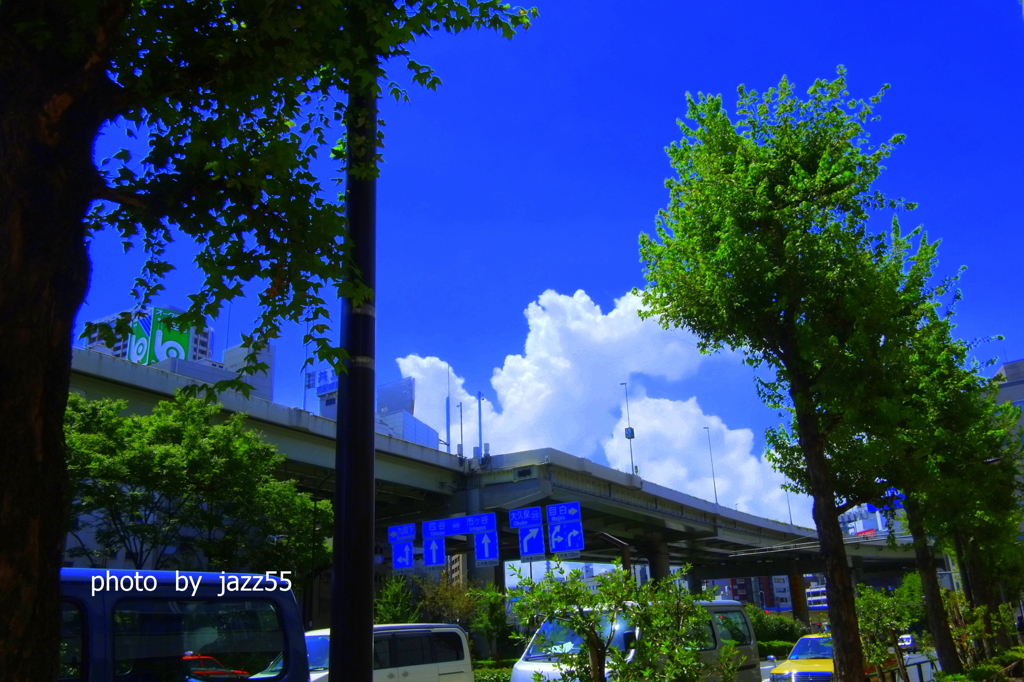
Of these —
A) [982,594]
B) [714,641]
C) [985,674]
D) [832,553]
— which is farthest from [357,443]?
[982,594]

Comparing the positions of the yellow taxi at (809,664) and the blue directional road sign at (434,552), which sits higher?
the blue directional road sign at (434,552)

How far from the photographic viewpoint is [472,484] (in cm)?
4241

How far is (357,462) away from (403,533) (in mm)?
31526

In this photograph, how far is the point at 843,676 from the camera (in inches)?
480

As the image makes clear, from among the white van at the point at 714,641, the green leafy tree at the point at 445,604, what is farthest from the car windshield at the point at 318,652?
the green leafy tree at the point at 445,604

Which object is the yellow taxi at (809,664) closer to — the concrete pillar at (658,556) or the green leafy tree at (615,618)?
the green leafy tree at (615,618)

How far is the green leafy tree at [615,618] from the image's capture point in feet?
25.3

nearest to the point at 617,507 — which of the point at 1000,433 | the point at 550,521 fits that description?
the point at 550,521

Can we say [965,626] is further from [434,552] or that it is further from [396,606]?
[396,606]

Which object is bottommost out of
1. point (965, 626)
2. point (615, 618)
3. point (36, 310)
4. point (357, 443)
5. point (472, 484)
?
point (965, 626)

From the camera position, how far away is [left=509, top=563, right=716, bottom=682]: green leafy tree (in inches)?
304

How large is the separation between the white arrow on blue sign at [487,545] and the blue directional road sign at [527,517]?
1302mm

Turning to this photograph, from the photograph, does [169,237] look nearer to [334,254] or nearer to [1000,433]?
[334,254]

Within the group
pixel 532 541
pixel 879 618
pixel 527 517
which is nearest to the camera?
pixel 879 618
